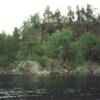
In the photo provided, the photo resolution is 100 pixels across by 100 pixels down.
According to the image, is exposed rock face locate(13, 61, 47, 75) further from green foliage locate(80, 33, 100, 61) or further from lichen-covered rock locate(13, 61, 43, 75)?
green foliage locate(80, 33, 100, 61)

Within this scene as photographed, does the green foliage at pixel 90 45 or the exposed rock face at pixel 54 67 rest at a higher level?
the green foliage at pixel 90 45

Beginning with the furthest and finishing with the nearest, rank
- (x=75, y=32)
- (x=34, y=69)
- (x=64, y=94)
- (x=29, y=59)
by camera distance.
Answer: (x=75, y=32), (x=29, y=59), (x=34, y=69), (x=64, y=94)

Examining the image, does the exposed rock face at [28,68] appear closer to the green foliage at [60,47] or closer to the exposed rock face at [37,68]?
the exposed rock face at [37,68]

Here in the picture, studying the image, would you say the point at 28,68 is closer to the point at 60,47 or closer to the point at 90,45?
the point at 60,47

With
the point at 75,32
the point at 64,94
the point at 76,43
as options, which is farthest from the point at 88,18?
the point at 64,94

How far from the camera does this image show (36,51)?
534ft

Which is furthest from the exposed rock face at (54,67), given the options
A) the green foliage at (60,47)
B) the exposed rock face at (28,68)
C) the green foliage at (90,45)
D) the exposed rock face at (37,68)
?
the green foliage at (90,45)

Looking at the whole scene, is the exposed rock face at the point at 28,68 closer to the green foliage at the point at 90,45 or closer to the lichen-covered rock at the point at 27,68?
the lichen-covered rock at the point at 27,68

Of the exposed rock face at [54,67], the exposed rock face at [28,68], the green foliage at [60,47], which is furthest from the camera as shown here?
the green foliage at [60,47]

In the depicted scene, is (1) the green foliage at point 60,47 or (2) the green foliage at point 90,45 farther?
(2) the green foliage at point 90,45

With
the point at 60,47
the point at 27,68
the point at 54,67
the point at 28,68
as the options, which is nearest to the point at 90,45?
the point at 60,47

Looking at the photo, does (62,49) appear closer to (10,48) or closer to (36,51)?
(36,51)

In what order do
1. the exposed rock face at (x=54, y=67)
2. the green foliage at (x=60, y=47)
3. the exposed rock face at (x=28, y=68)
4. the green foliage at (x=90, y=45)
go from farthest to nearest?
the green foliage at (x=90, y=45) < the green foliage at (x=60, y=47) < the exposed rock face at (x=54, y=67) < the exposed rock face at (x=28, y=68)

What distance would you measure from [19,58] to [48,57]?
41.7 ft
